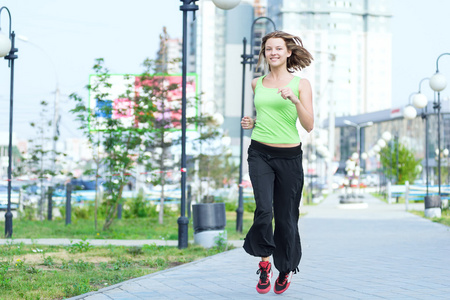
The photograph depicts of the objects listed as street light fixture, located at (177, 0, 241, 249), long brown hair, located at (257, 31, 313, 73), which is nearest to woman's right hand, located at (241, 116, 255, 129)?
long brown hair, located at (257, 31, 313, 73)

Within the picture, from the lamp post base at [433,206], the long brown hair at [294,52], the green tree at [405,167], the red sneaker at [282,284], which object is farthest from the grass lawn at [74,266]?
the green tree at [405,167]

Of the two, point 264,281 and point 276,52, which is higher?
point 276,52

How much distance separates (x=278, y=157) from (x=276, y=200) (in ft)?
1.17

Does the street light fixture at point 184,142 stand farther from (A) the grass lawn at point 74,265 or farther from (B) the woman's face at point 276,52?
(B) the woman's face at point 276,52

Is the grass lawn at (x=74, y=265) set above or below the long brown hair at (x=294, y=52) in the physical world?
below

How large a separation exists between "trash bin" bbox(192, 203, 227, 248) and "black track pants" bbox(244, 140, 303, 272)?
4.90 metres

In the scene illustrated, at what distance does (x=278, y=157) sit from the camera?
19.3 feet

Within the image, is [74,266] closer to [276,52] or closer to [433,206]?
[276,52]

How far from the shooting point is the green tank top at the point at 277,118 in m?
5.87

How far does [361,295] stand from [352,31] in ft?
457

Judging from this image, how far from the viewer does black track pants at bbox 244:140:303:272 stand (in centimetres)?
587

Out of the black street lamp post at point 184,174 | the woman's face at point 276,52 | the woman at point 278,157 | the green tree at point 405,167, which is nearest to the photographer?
the woman at point 278,157

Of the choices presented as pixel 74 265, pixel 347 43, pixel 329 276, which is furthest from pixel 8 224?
pixel 347 43

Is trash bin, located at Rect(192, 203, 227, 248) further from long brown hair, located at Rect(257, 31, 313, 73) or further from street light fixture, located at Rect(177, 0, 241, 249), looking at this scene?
long brown hair, located at Rect(257, 31, 313, 73)
